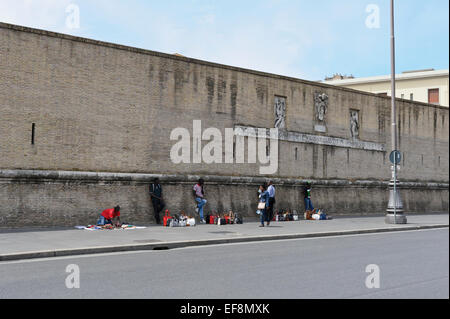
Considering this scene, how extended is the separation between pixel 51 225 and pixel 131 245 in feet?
20.8

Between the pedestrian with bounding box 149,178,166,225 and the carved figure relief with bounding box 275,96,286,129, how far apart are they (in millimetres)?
7718

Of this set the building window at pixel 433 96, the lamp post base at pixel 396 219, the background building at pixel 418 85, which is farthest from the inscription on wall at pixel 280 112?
the building window at pixel 433 96

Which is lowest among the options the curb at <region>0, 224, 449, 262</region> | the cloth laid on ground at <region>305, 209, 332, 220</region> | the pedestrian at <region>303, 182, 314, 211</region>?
the curb at <region>0, 224, 449, 262</region>

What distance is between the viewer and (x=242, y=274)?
8.58m

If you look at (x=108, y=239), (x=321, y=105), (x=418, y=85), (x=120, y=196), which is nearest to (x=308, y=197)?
(x=321, y=105)

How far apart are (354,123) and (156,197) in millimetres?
14111

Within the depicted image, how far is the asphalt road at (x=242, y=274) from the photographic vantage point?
7.00 meters

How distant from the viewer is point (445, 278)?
8.16 metres

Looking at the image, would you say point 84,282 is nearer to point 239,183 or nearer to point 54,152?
point 54,152

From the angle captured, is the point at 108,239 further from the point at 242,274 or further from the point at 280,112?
the point at 280,112

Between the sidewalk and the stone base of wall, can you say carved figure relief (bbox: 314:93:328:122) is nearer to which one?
the stone base of wall

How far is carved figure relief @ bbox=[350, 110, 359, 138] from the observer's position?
1158 inches

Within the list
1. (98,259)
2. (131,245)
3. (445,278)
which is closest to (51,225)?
(131,245)

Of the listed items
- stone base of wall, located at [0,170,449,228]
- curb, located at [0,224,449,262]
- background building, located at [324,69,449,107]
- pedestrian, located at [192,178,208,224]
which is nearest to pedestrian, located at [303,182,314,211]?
stone base of wall, located at [0,170,449,228]
